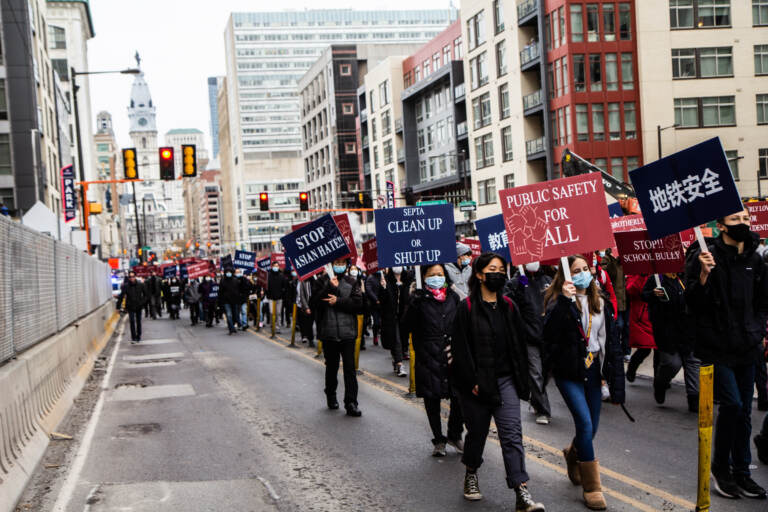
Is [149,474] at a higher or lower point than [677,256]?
lower

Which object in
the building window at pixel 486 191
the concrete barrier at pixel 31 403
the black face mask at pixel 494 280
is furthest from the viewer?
the building window at pixel 486 191

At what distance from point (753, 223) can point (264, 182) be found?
15170 centimetres

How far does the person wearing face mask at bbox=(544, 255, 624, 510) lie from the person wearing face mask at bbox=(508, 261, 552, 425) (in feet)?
3.49

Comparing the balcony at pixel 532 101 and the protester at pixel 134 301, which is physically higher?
the balcony at pixel 532 101

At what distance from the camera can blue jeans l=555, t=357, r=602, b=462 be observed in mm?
6133

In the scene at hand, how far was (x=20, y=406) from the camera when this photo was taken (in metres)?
8.41

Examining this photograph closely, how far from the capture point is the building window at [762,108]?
47.8 m

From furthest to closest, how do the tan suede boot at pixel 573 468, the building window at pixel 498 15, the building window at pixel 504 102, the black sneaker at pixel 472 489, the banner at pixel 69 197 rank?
the building window at pixel 504 102 → the building window at pixel 498 15 → the banner at pixel 69 197 → the tan suede boot at pixel 573 468 → the black sneaker at pixel 472 489

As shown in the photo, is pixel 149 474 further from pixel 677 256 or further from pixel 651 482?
pixel 677 256

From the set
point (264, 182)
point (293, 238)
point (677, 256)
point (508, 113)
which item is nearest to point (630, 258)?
point (677, 256)

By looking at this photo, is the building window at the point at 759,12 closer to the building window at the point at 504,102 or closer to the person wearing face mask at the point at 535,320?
the building window at the point at 504,102

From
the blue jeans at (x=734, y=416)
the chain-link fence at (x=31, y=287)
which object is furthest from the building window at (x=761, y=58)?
the blue jeans at (x=734, y=416)

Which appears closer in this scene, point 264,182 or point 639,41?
point 639,41

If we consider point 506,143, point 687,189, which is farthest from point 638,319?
point 506,143
